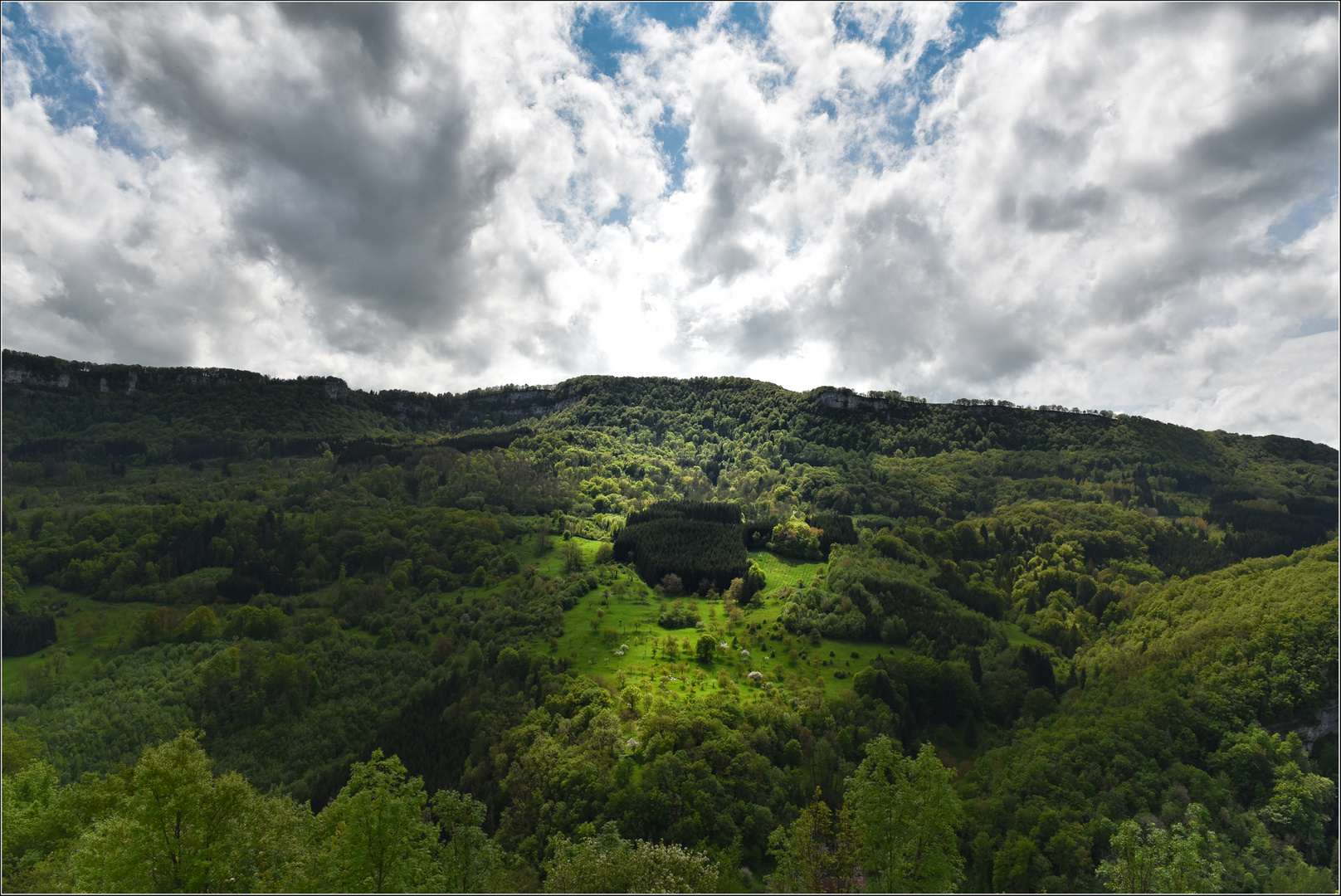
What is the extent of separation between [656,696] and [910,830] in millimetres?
45705

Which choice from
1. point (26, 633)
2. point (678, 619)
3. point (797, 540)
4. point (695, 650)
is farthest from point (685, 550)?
point (26, 633)

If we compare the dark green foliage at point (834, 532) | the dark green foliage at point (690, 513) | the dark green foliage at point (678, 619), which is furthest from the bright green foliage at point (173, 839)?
the dark green foliage at point (834, 532)

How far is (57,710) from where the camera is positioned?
81.6 metres

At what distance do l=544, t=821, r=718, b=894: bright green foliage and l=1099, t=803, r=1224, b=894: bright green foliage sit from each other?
29940 mm

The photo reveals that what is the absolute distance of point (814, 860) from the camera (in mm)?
38844

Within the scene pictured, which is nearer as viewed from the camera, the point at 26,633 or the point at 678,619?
the point at 26,633

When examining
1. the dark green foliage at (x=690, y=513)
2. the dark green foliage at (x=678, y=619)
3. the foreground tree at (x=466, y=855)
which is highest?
the dark green foliage at (x=690, y=513)

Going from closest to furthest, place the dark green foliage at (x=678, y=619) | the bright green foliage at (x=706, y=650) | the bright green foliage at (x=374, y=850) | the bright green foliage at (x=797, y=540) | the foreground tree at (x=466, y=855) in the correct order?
1. the bright green foliage at (x=374, y=850)
2. the foreground tree at (x=466, y=855)
3. the bright green foliage at (x=706, y=650)
4. the dark green foliage at (x=678, y=619)
5. the bright green foliage at (x=797, y=540)

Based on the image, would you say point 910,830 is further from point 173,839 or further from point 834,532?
point 834,532

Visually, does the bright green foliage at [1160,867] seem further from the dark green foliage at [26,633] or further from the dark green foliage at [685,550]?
the dark green foliage at [26,633]

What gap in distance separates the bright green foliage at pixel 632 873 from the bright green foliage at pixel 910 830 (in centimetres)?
1098

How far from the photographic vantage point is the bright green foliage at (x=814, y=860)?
126ft

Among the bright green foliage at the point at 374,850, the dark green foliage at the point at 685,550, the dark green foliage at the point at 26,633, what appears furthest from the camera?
the dark green foliage at the point at 685,550

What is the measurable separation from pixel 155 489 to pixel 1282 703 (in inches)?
10112
